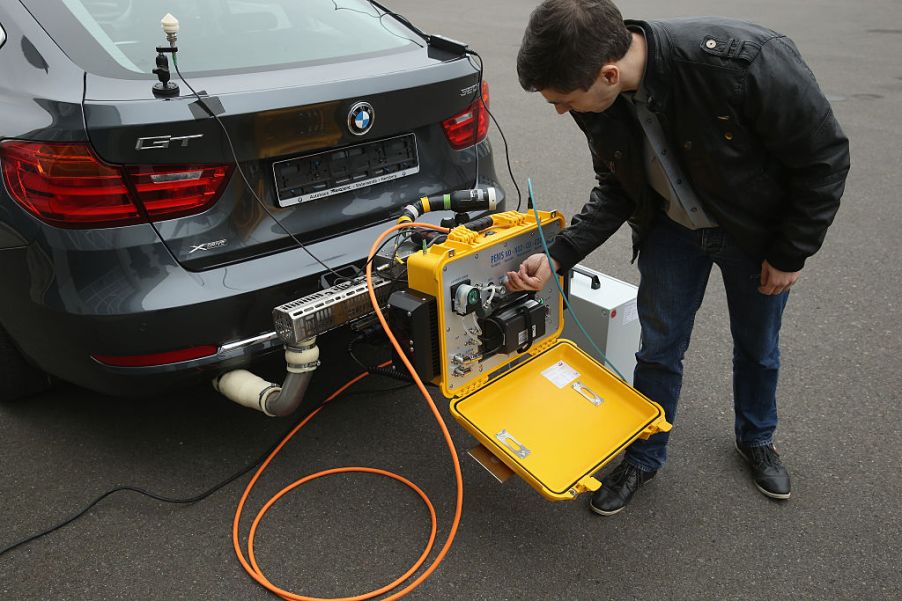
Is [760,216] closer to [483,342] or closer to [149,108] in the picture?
[483,342]

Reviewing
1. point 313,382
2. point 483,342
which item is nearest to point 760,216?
point 483,342

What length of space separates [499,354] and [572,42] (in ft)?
3.38

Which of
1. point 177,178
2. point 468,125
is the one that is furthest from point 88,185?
point 468,125

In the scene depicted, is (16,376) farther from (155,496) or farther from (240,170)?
(240,170)

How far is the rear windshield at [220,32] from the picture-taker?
86.1 inches

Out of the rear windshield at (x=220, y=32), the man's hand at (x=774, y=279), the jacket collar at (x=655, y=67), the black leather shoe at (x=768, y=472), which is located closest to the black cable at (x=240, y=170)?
the rear windshield at (x=220, y=32)

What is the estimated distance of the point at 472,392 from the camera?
7.43 ft

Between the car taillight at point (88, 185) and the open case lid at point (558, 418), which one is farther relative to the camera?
the open case lid at point (558, 418)

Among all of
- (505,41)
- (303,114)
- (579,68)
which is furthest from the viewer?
(505,41)

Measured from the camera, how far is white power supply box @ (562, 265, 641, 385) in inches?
106

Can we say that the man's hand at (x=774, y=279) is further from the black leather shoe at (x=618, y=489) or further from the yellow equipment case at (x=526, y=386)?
the black leather shoe at (x=618, y=489)

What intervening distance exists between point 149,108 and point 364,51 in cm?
92

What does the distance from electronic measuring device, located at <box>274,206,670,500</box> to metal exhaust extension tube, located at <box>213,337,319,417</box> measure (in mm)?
86

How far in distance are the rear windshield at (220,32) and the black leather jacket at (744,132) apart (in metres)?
1.14
